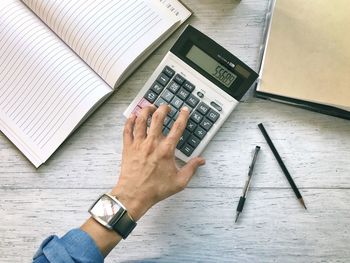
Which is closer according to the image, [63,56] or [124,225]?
[124,225]

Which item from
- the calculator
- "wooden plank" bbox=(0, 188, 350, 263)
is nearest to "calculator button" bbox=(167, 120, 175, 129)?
the calculator

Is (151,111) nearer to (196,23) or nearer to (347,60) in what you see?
(196,23)

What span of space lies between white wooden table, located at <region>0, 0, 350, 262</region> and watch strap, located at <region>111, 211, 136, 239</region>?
70 millimetres

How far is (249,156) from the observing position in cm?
72

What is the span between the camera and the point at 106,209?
26.2 inches

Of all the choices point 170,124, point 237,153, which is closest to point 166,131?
point 170,124

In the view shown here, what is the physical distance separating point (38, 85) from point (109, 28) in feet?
0.51

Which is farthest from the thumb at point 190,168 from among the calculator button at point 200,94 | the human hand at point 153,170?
the calculator button at point 200,94

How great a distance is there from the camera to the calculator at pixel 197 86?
2.33ft

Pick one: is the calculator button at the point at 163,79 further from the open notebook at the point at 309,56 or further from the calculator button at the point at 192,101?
the open notebook at the point at 309,56

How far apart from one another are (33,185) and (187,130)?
11.1 inches

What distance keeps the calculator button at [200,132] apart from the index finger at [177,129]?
3 cm

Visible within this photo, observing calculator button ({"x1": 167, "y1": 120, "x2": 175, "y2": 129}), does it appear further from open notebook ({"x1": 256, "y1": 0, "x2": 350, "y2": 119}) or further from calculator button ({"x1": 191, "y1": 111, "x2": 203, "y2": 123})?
open notebook ({"x1": 256, "y1": 0, "x2": 350, "y2": 119})

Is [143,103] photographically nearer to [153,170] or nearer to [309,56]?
[153,170]
